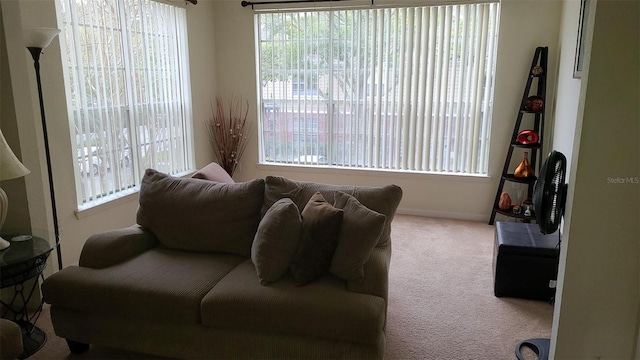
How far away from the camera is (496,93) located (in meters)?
4.30

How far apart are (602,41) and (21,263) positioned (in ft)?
9.00

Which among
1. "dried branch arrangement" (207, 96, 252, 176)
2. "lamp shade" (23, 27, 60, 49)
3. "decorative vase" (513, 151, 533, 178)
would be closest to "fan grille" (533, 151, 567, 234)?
"decorative vase" (513, 151, 533, 178)

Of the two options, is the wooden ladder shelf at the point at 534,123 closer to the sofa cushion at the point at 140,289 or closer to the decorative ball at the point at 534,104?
the decorative ball at the point at 534,104

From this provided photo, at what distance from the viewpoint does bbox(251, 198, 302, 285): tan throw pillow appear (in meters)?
2.17

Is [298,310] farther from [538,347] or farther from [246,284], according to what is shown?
[538,347]

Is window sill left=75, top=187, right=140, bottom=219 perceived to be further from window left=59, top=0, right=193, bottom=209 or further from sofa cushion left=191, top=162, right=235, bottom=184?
sofa cushion left=191, top=162, right=235, bottom=184

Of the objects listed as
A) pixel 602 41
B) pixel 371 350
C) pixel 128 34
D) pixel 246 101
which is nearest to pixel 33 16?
pixel 128 34

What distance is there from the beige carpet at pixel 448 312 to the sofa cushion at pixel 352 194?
1.87 ft

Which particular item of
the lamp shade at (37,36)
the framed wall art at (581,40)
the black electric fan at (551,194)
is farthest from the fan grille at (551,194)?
the lamp shade at (37,36)

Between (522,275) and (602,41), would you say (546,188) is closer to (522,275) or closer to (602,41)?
(602,41)

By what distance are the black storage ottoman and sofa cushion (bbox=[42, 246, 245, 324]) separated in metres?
1.76

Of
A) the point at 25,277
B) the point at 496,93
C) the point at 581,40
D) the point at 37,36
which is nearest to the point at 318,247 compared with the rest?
the point at 25,277

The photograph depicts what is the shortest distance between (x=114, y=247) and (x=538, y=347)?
2.34m

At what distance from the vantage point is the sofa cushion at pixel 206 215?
99.5 inches
